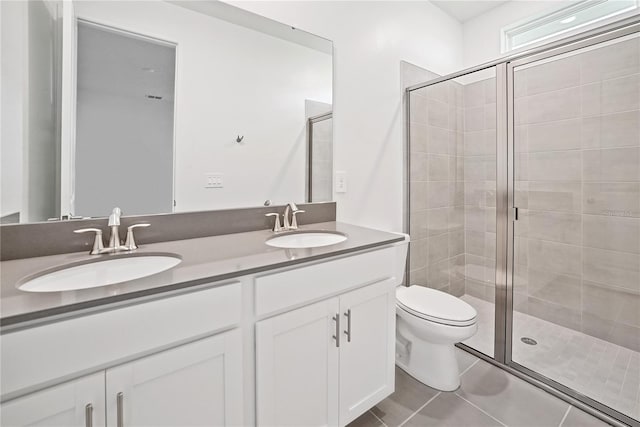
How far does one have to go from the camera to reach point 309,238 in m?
1.51

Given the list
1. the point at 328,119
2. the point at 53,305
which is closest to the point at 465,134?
the point at 328,119

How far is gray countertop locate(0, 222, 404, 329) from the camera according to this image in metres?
0.65

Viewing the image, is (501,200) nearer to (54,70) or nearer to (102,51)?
(102,51)

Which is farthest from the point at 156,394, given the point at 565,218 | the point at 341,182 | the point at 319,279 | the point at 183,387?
the point at 565,218

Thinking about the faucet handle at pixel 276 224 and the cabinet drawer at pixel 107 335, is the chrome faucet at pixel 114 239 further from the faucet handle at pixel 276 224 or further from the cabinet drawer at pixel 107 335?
the faucet handle at pixel 276 224

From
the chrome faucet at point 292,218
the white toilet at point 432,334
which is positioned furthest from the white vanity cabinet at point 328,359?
the chrome faucet at point 292,218

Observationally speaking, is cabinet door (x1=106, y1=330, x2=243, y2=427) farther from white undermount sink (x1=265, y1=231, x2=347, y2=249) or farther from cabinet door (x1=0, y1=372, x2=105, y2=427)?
white undermount sink (x1=265, y1=231, x2=347, y2=249)

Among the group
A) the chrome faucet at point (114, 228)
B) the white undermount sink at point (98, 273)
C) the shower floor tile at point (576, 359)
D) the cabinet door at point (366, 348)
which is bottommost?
the shower floor tile at point (576, 359)

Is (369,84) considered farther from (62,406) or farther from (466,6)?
(62,406)

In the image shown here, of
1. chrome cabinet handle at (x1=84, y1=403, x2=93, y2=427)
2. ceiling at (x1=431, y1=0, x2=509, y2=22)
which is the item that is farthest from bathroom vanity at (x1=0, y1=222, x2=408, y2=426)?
ceiling at (x1=431, y1=0, x2=509, y2=22)

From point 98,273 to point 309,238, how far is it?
0.86 metres

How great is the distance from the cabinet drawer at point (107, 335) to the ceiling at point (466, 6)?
8.90 ft

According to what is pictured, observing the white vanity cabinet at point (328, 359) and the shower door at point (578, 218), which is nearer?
the white vanity cabinet at point (328, 359)

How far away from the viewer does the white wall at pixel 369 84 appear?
177cm
